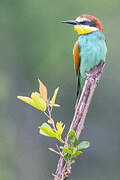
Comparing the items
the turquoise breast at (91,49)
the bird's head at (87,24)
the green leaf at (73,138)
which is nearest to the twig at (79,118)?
the green leaf at (73,138)

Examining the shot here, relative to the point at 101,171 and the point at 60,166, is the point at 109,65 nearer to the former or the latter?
the point at 101,171

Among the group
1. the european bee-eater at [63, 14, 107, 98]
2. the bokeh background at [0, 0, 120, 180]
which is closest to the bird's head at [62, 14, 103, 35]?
the european bee-eater at [63, 14, 107, 98]

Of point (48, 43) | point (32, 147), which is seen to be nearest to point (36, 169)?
point (32, 147)

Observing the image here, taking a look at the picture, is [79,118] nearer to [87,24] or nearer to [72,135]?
[72,135]

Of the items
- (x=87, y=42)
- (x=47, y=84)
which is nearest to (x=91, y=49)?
(x=87, y=42)

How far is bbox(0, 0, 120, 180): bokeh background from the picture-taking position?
12562 mm

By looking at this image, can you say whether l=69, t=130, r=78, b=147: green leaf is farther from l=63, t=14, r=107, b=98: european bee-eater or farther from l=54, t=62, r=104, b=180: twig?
Answer: l=63, t=14, r=107, b=98: european bee-eater

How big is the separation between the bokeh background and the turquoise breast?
839cm

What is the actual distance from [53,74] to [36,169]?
97.0 inches

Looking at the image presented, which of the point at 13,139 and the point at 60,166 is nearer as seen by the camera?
the point at 60,166

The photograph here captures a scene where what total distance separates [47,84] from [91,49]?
35.2ft

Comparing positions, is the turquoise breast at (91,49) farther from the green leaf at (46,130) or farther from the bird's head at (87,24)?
the green leaf at (46,130)

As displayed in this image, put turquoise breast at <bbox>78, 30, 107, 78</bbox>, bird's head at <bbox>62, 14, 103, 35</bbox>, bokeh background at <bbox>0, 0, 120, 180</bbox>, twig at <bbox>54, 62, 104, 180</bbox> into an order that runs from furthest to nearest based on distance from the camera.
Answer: bokeh background at <bbox>0, 0, 120, 180</bbox>
bird's head at <bbox>62, 14, 103, 35</bbox>
turquoise breast at <bbox>78, 30, 107, 78</bbox>
twig at <bbox>54, 62, 104, 180</bbox>

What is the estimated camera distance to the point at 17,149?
1398 centimetres
